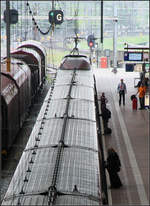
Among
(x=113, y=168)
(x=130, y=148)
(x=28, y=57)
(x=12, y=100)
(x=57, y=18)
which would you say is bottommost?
(x=130, y=148)

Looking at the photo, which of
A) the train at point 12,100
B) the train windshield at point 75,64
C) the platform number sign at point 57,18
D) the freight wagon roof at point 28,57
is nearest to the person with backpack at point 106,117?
the train at point 12,100

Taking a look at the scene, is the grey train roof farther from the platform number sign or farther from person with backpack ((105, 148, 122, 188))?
the platform number sign

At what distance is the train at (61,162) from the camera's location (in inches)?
303

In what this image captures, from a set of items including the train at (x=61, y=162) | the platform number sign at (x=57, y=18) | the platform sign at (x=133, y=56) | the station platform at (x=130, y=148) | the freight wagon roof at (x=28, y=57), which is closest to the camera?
the train at (x=61, y=162)

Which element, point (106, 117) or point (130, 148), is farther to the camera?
point (106, 117)

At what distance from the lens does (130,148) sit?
60.6 ft

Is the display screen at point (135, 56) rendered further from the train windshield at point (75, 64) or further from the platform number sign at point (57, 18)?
the train windshield at point (75, 64)

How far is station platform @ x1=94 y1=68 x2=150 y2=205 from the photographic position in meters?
13.0

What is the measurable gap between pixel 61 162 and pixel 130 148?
9637 mm

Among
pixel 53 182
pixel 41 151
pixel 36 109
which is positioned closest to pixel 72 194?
pixel 53 182

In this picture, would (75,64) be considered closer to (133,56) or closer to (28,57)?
(28,57)

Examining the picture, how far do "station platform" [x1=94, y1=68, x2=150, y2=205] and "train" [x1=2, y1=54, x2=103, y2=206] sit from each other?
182cm

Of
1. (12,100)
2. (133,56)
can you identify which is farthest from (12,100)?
(133,56)

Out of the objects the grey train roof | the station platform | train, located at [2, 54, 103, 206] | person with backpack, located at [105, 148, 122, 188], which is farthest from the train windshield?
person with backpack, located at [105, 148, 122, 188]
